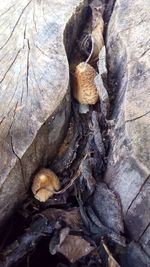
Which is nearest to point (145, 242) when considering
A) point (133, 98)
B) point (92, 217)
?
point (92, 217)

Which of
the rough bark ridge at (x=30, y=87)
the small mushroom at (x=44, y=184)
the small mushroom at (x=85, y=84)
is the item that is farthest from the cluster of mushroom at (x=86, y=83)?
the small mushroom at (x=44, y=184)

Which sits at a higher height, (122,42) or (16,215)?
(122,42)

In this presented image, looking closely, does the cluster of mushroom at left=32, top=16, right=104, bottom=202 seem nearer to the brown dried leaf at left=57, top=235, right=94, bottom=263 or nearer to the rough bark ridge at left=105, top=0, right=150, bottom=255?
the rough bark ridge at left=105, top=0, right=150, bottom=255

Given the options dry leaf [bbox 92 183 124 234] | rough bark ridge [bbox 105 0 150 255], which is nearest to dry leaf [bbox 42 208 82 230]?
dry leaf [bbox 92 183 124 234]

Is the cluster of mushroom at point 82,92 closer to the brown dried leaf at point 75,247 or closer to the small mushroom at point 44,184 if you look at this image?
the small mushroom at point 44,184

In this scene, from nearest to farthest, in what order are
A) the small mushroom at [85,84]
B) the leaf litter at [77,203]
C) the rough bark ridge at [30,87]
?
the rough bark ridge at [30,87] → the leaf litter at [77,203] → the small mushroom at [85,84]

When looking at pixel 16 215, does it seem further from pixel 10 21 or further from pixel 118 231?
pixel 10 21

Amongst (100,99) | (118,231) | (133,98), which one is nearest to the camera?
(133,98)

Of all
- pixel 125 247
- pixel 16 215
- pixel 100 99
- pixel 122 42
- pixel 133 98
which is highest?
pixel 122 42
